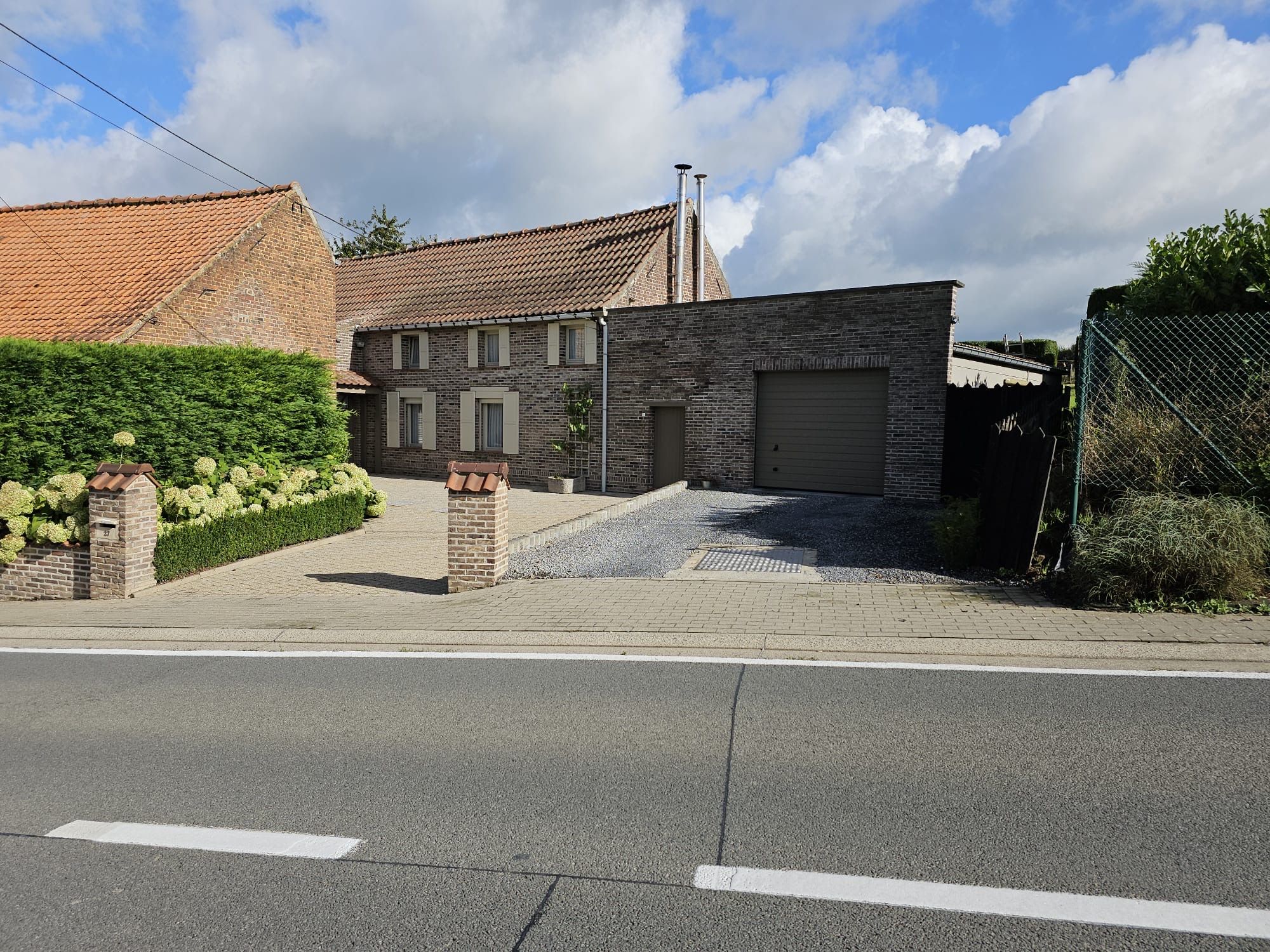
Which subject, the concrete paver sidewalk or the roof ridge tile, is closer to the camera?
the concrete paver sidewalk

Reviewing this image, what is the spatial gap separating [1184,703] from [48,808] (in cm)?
632

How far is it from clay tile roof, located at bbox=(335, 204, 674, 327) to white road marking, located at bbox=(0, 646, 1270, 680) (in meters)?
15.6

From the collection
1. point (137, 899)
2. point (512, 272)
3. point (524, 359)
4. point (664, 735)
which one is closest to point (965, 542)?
point (664, 735)

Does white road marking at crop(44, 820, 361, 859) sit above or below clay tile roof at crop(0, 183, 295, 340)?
below

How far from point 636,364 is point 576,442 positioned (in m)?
2.71

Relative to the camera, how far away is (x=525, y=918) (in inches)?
128

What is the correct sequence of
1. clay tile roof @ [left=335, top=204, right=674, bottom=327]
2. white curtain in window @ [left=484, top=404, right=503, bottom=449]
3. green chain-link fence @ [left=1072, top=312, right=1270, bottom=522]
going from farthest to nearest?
white curtain in window @ [left=484, top=404, right=503, bottom=449] < clay tile roof @ [left=335, top=204, right=674, bottom=327] < green chain-link fence @ [left=1072, top=312, right=1270, bottom=522]

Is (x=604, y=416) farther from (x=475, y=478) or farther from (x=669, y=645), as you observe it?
(x=669, y=645)

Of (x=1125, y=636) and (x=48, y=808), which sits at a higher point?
(x=1125, y=636)

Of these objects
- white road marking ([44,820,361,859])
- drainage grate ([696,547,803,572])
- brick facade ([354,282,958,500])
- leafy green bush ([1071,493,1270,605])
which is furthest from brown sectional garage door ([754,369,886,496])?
white road marking ([44,820,361,859])

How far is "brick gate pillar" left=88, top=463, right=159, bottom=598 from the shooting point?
10.6m

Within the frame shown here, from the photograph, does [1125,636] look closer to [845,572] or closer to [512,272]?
[845,572]

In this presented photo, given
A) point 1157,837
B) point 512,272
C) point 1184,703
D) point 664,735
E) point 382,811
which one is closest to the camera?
point 1157,837

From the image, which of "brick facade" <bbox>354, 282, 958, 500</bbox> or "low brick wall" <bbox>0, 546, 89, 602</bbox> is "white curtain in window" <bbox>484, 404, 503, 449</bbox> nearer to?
"brick facade" <bbox>354, 282, 958, 500</bbox>
